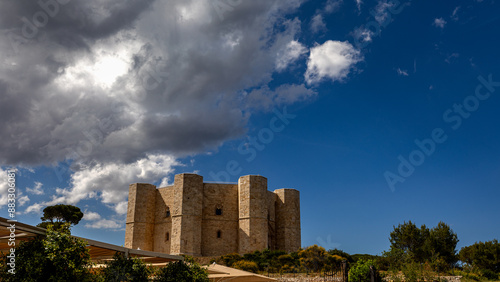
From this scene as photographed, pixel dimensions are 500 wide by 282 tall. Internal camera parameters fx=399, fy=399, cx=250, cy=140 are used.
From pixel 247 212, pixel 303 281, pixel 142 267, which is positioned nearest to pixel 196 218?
pixel 247 212

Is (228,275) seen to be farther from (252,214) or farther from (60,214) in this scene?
(60,214)

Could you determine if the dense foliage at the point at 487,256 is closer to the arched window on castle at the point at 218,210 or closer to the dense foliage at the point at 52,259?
the arched window on castle at the point at 218,210

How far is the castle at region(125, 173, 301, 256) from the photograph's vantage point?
1267 inches

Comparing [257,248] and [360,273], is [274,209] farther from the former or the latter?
[360,273]

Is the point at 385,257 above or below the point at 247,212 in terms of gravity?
below

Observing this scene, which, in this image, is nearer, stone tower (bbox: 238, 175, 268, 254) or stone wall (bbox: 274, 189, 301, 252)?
stone tower (bbox: 238, 175, 268, 254)

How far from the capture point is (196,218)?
32.4 metres

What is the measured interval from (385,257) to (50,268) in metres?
23.7

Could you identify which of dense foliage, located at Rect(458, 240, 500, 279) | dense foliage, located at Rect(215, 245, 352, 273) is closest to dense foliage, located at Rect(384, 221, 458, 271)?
dense foliage, located at Rect(458, 240, 500, 279)

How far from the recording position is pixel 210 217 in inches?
1330

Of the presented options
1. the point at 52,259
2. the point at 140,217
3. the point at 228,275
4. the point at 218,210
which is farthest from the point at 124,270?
the point at 140,217

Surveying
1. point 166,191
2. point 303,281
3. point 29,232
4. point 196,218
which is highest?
point 166,191

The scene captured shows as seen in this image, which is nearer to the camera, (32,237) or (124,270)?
(32,237)

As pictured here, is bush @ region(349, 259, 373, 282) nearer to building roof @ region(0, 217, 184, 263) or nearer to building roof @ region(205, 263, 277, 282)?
building roof @ region(205, 263, 277, 282)
